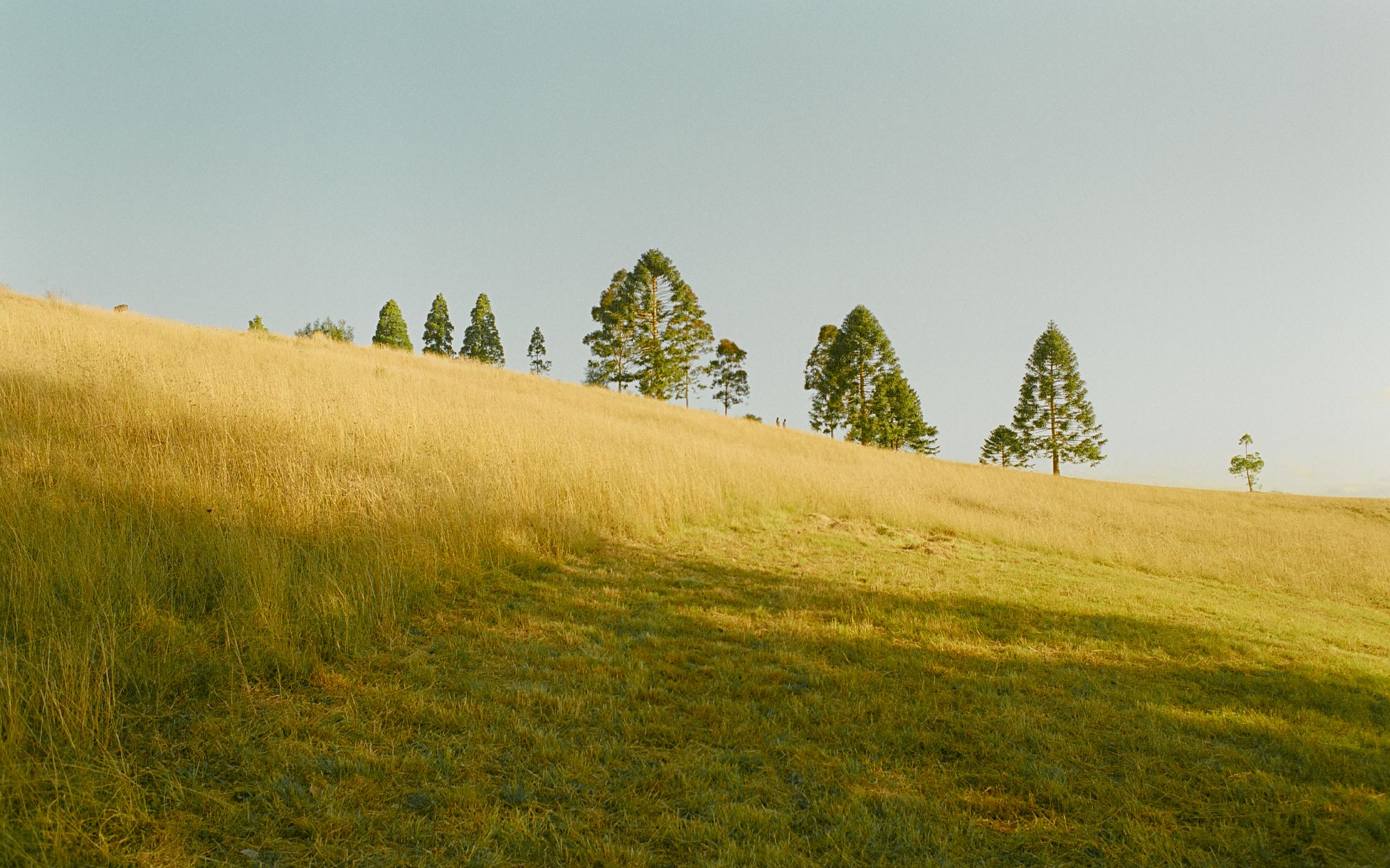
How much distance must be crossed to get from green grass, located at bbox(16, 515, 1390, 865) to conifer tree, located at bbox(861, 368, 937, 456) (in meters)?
34.1

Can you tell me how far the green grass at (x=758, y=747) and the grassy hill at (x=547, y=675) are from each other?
0.02 meters

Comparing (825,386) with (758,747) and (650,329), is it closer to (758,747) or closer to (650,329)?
(650,329)

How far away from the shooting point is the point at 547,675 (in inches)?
159

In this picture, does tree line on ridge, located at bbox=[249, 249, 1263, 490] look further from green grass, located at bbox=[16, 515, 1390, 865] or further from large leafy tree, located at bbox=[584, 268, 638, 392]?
green grass, located at bbox=[16, 515, 1390, 865]

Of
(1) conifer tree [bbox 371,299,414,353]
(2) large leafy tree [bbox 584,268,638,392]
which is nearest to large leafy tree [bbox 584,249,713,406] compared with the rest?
(2) large leafy tree [bbox 584,268,638,392]

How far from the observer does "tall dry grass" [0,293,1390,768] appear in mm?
3625

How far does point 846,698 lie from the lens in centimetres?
397

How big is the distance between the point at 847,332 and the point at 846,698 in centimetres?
3824

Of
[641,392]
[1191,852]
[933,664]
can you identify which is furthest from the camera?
[641,392]

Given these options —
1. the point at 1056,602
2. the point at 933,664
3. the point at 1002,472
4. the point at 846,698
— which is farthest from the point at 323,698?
the point at 1002,472

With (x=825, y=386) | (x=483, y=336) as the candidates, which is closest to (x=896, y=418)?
(x=825, y=386)

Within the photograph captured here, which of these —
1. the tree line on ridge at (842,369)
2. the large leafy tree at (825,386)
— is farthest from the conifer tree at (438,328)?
the large leafy tree at (825,386)

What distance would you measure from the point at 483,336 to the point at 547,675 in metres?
50.8

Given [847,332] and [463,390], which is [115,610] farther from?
[847,332]
